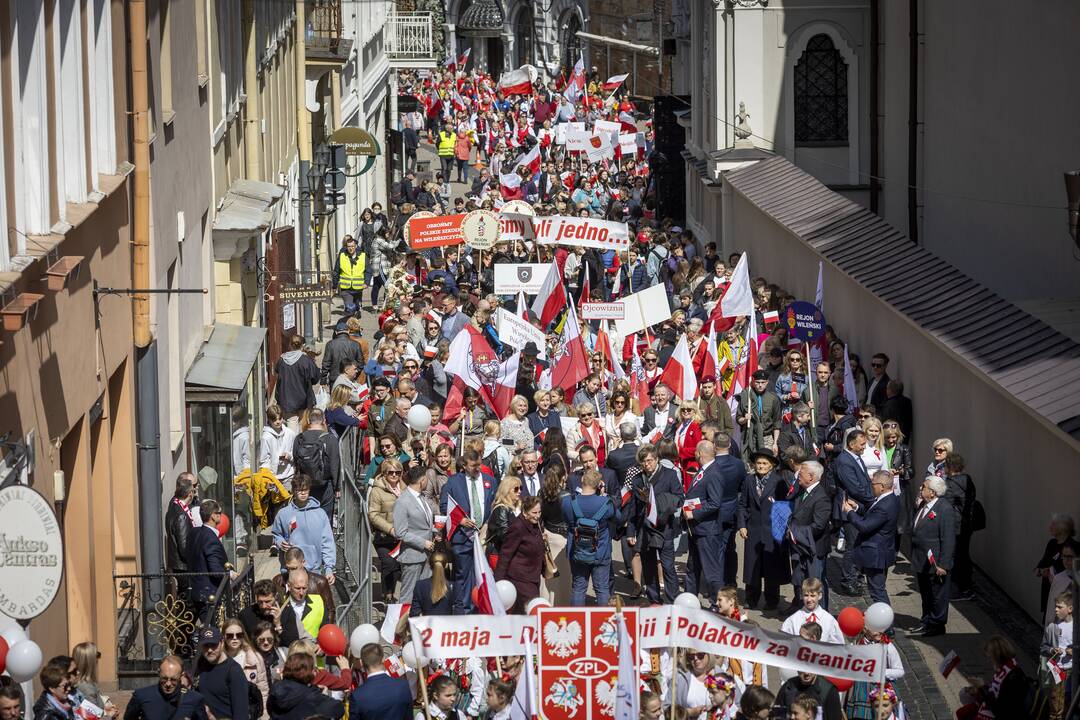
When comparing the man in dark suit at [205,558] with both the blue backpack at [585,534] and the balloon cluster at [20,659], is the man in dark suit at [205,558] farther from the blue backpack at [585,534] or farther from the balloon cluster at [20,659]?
the balloon cluster at [20,659]

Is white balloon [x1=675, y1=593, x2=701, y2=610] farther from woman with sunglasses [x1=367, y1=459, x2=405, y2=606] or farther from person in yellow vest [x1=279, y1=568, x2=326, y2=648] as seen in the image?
woman with sunglasses [x1=367, y1=459, x2=405, y2=606]

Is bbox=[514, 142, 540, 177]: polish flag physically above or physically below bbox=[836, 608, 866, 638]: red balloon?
above

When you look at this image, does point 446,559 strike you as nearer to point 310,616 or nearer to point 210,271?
point 310,616

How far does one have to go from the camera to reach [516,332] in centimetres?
2134

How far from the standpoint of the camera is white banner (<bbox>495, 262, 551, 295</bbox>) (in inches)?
979

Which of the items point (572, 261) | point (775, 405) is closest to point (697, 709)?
point (775, 405)

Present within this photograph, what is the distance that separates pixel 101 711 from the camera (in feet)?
35.6

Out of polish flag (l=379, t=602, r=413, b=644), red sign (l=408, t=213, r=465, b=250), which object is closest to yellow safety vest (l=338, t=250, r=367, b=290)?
red sign (l=408, t=213, r=465, b=250)

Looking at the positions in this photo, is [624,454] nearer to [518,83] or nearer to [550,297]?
[550,297]

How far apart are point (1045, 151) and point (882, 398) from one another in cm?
709

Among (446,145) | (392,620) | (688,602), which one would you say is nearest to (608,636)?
(688,602)

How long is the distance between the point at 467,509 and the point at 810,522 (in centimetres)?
269

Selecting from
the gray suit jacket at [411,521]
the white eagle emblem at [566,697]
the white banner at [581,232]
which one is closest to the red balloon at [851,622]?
the white eagle emblem at [566,697]

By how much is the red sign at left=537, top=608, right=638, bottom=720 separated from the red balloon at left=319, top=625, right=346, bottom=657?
56.7 inches
